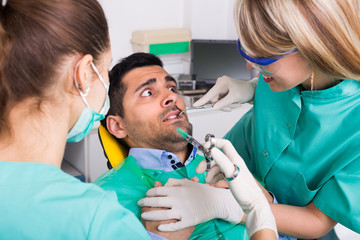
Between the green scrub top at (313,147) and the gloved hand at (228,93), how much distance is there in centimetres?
9

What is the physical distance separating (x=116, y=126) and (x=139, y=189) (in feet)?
1.18

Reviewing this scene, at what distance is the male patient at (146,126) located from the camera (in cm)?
139

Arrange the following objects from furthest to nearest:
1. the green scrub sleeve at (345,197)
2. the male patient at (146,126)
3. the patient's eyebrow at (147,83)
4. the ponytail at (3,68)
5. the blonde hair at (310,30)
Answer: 1. the patient's eyebrow at (147,83)
2. the male patient at (146,126)
3. the green scrub sleeve at (345,197)
4. the blonde hair at (310,30)
5. the ponytail at (3,68)

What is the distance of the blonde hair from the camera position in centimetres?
93

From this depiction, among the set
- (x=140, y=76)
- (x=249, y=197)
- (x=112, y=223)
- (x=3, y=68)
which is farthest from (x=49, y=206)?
(x=140, y=76)

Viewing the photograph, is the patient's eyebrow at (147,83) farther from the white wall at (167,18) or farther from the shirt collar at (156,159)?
the white wall at (167,18)

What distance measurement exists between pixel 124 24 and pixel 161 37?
12.7 inches

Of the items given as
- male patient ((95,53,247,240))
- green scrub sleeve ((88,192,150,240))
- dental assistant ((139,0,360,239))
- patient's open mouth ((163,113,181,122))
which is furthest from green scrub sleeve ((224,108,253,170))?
green scrub sleeve ((88,192,150,240))

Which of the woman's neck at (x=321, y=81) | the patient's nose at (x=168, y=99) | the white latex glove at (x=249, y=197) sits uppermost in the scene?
the woman's neck at (x=321, y=81)

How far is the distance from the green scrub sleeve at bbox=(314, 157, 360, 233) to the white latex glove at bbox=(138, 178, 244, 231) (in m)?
0.30

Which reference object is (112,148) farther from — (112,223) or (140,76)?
(112,223)

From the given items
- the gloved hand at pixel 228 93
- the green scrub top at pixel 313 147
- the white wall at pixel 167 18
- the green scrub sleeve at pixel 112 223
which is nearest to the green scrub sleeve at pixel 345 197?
the green scrub top at pixel 313 147

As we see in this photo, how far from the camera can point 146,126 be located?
1.47 metres

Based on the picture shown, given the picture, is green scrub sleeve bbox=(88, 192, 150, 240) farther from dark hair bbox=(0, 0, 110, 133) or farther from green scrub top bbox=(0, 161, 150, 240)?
dark hair bbox=(0, 0, 110, 133)
